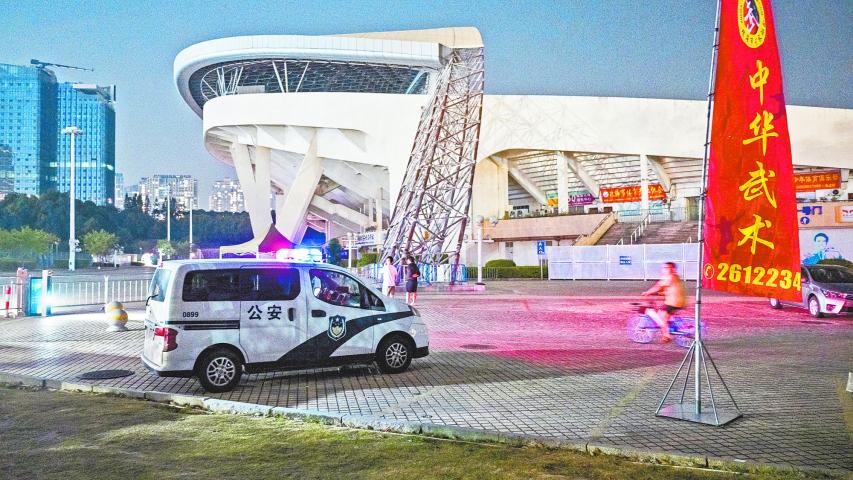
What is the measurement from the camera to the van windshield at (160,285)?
848 centimetres

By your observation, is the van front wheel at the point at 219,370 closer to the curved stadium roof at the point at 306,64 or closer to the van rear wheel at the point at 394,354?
the van rear wheel at the point at 394,354

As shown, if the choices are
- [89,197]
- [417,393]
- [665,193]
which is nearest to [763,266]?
[417,393]

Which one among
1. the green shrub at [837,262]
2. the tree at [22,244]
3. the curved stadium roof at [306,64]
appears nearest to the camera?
the green shrub at [837,262]

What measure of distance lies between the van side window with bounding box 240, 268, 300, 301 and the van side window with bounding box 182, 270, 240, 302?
0.10 meters

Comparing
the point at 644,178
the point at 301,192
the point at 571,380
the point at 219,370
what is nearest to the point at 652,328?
the point at 571,380

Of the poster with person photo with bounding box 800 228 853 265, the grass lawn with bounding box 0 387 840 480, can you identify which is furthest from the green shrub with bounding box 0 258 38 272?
the grass lawn with bounding box 0 387 840 480

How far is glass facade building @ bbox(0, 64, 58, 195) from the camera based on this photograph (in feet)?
515

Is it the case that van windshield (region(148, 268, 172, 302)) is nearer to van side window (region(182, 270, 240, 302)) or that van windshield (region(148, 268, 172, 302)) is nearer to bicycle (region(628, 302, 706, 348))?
van side window (region(182, 270, 240, 302))

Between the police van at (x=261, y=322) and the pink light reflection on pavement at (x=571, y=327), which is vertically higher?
the police van at (x=261, y=322)

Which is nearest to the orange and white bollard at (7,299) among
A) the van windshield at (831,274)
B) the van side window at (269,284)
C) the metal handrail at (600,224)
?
the van side window at (269,284)

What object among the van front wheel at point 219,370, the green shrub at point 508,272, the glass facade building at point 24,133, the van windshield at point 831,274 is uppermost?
the glass facade building at point 24,133

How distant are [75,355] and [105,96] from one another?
201 meters

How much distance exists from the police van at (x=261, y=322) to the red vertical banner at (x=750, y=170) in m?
4.69

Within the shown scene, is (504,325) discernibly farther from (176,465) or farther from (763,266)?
(176,465)
